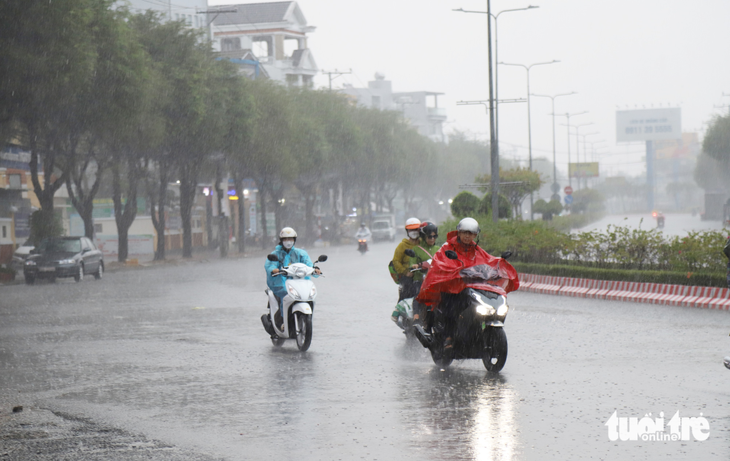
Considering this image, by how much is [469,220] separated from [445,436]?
3.25 metres

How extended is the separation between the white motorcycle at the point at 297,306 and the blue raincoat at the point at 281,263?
0.30 feet

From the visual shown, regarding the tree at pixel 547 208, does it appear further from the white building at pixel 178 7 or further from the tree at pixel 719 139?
the white building at pixel 178 7

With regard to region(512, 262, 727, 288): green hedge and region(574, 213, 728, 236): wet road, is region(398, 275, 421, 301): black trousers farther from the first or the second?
region(574, 213, 728, 236): wet road

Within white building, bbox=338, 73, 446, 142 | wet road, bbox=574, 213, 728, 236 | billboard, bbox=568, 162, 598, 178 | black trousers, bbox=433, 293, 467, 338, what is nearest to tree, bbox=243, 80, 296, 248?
wet road, bbox=574, 213, 728, 236

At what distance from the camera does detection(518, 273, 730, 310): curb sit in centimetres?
1724

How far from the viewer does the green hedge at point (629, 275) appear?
59.7ft

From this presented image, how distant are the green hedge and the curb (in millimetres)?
232

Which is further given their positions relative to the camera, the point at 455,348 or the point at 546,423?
the point at 455,348

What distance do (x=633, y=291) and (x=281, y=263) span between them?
9.45m

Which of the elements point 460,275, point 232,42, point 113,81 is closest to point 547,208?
point 232,42

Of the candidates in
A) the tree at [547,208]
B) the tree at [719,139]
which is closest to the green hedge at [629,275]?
the tree at [547,208]

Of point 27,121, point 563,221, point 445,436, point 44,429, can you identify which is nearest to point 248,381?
point 44,429

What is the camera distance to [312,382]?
9.43 m

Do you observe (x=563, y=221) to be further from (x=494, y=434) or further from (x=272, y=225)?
(x=494, y=434)
